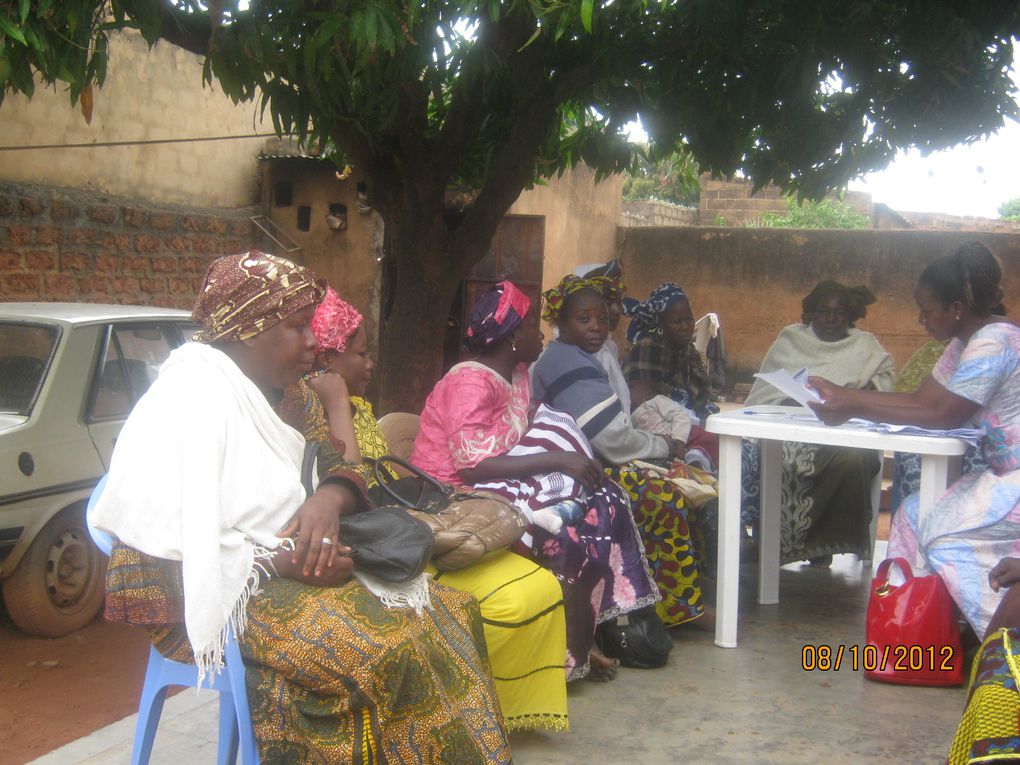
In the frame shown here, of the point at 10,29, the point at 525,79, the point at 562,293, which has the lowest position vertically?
the point at 562,293

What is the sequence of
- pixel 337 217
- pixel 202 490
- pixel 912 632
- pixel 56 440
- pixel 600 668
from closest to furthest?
pixel 202 490, pixel 912 632, pixel 600 668, pixel 56 440, pixel 337 217

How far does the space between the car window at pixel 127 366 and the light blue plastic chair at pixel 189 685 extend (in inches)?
97.6

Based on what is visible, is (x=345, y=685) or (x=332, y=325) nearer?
(x=345, y=685)

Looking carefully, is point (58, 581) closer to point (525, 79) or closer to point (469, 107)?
point (469, 107)

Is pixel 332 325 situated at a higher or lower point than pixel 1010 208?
lower

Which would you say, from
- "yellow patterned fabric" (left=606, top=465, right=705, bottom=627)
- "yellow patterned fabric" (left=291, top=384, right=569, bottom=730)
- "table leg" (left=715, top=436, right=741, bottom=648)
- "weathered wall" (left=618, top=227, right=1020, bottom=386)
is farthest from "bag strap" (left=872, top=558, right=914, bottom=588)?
"weathered wall" (left=618, top=227, right=1020, bottom=386)

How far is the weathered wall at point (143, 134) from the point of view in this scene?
23.7ft

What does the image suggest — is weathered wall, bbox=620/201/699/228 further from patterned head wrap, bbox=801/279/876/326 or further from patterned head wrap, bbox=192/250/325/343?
patterned head wrap, bbox=192/250/325/343

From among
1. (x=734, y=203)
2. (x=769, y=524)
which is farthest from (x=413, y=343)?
(x=734, y=203)

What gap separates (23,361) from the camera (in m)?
4.75

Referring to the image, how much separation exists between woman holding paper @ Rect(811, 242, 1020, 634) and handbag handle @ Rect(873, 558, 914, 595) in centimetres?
4

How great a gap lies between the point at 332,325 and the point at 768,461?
7.49 feet

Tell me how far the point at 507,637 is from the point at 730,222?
13.5 meters

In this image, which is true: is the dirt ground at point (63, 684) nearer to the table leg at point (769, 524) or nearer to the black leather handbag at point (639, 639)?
the black leather handbag at point (639, 639)
